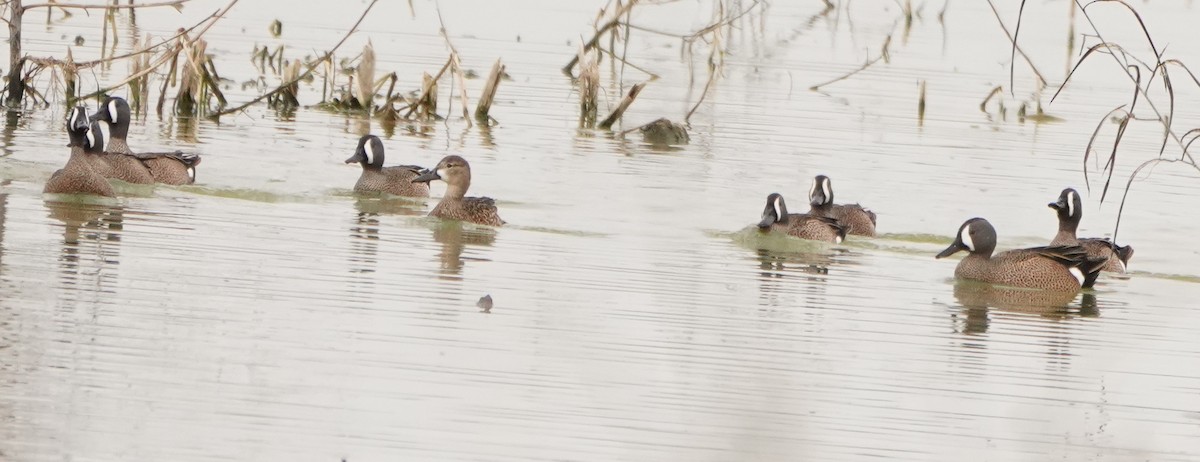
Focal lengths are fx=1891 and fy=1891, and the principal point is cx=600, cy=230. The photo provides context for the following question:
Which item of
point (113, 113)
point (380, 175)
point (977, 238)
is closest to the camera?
point (977, 238)

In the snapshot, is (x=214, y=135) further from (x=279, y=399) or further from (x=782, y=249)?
(x=279, y=399)

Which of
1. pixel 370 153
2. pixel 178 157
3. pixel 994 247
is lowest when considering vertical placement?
pixel 994 247

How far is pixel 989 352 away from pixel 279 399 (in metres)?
4.15

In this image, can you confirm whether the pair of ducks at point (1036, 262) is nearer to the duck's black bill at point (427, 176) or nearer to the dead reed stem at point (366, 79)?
the duck's black bill at point (427, 176)

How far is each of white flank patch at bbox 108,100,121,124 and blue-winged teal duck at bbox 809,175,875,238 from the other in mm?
6037

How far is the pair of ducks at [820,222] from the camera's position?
47.4 ft

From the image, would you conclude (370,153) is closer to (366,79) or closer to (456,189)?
(456,189)

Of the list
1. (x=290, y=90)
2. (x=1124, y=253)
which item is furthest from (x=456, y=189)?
(x=290, y=90)

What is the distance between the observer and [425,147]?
18734 millimetres

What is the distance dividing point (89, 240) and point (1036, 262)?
21.1 feet

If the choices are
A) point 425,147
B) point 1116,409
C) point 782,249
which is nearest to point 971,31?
point 425,147

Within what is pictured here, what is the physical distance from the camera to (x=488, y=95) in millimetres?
20250

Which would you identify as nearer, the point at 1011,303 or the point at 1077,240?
the point at 1011,303

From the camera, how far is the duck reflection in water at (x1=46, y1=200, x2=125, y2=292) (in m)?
10.4
